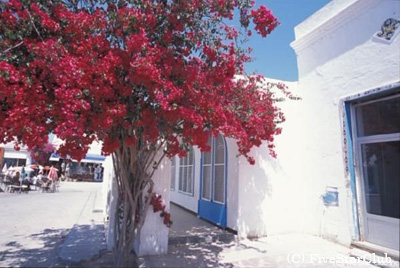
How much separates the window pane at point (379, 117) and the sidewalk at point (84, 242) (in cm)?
682

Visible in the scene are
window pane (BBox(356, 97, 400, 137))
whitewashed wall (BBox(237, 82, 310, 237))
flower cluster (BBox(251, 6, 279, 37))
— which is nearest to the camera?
flower cluster (BBox(251, 6, 279, 37))

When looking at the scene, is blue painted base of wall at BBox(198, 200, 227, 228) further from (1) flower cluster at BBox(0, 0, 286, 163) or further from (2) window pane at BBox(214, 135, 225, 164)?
(1) flower cluster at BBox(0, 0, 286, 163)

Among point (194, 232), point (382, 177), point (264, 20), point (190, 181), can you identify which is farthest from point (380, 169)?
point (190, 181)

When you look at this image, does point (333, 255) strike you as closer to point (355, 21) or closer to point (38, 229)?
point (355, 21)

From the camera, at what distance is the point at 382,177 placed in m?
6.59

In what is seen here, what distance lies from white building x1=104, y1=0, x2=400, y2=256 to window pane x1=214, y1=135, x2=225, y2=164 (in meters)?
0.03

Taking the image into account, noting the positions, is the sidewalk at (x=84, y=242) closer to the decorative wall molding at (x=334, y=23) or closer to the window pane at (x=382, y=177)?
the window pane at (x=382, y=177)

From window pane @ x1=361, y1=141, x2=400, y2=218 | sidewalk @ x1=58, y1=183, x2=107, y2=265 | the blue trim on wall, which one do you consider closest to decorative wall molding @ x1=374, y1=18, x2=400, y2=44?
the blue trim on wall

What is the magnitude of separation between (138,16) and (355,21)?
585 centimetres

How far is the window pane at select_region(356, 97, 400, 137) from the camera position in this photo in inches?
254

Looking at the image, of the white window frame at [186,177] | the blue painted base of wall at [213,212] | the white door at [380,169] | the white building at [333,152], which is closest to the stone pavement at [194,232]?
the blue painted base of wall at [213,212]

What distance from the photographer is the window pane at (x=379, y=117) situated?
6.46 m

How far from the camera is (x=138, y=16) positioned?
427 centimetres

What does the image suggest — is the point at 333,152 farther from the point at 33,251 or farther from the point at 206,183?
the point at 33,251
